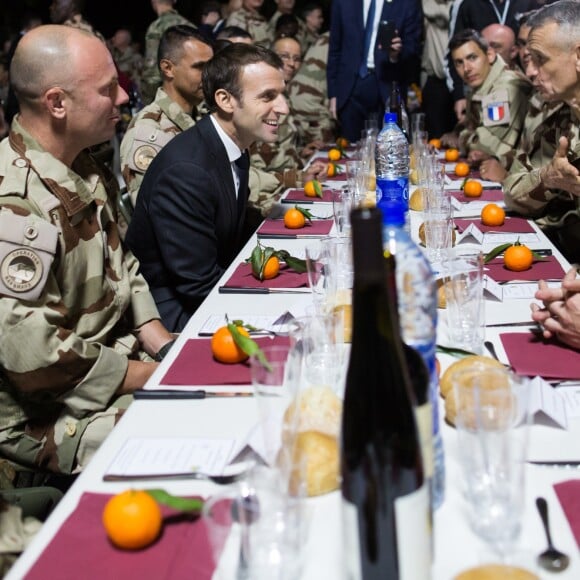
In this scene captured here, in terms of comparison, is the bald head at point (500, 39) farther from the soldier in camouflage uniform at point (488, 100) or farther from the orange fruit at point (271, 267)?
the orange fruit at point (271, 267)

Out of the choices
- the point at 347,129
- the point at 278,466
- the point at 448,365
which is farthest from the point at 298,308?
the point at 347,129

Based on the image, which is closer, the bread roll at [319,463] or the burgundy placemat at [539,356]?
the bread roll at [319,463]

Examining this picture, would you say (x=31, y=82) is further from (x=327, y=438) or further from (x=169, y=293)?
(x=327, y=438)

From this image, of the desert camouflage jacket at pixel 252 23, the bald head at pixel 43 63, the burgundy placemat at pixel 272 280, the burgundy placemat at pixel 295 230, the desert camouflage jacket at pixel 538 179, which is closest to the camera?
the bald head at pixel 43 63

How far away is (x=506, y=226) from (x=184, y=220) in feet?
3.65

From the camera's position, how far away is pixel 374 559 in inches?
30.3

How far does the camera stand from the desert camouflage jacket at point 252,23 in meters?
6.69

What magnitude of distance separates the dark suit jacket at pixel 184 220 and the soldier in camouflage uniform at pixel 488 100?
175 centimetres

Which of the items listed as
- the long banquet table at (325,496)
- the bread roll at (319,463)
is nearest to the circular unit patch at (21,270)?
the long banquet table at (325,496)

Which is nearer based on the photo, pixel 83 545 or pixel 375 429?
pixel 375 429

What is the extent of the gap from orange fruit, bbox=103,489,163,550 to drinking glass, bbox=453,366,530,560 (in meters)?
0.40

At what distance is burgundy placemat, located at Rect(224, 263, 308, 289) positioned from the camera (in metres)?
1.98

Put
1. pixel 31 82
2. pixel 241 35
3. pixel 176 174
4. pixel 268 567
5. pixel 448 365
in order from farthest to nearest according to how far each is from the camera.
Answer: pixel 241 35, pixel 176 174, pixel 31 82, pixel 448 365, pixel 268 567

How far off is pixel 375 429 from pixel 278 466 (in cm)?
15
